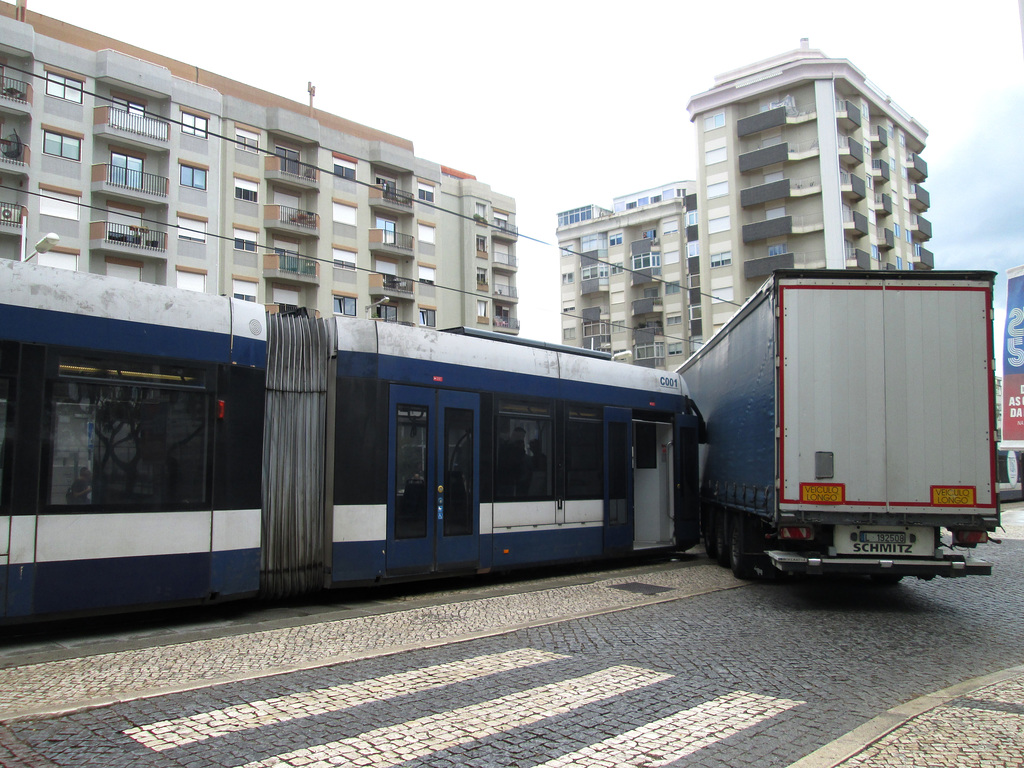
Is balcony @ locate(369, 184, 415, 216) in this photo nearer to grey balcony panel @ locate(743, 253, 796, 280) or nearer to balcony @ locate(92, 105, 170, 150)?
balcony @ locate(92, 105, 170, 150)

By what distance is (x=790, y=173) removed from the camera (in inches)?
1924

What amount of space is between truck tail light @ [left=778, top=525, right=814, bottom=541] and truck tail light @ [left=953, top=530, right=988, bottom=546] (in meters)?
1.60

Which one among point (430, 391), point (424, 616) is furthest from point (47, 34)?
point (424, 616)

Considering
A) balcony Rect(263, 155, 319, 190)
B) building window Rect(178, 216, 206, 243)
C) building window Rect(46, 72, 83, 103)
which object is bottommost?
building window Rect(178, 216, 206, 243)

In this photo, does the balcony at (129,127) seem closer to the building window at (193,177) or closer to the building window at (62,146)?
the building window at (62,146)

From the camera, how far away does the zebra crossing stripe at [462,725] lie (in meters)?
4.19

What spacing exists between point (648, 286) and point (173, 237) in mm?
39366

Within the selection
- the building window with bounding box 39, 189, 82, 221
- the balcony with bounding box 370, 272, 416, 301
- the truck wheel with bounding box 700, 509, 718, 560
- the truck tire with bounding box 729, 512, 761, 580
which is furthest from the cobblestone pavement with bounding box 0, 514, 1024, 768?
the balcony with bounding box 370, 272, 416, 301

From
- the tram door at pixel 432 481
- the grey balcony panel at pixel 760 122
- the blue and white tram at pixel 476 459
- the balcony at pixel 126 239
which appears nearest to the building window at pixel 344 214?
the balcony at pixel 126 239

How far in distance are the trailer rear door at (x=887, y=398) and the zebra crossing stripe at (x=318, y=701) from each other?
4355mm

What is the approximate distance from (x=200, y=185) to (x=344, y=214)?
8.83 meters

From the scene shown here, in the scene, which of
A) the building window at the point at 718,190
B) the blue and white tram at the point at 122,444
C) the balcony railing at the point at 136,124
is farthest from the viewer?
the building window at the point at 718,190

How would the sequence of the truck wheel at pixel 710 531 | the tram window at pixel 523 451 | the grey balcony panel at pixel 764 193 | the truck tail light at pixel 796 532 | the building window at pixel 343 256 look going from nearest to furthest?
the truck tail light at pixel 796 532, the tram window at pixel 523 451, the truck wheel at pixel 710 531, the building window at pixel 343 256, the grey balcony panel at pixel 764 193

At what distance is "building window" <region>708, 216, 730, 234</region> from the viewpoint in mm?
51188
